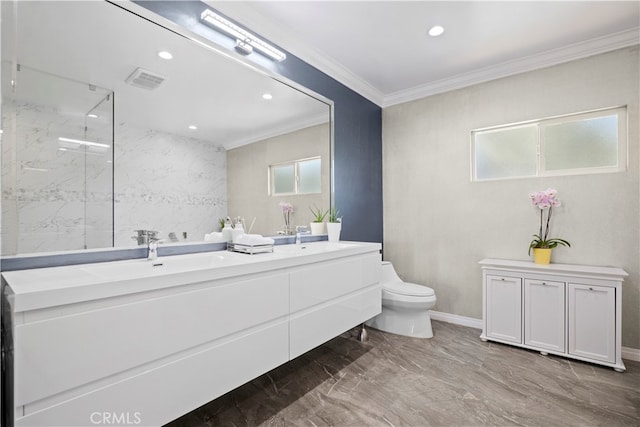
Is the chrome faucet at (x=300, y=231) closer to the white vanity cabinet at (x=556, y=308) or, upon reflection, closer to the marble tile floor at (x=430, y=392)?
the marble tile floor at (x=430, y=392)

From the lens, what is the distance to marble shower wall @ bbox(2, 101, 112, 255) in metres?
1.28

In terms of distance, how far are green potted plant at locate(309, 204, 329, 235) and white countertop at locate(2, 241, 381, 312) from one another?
37.4 inches

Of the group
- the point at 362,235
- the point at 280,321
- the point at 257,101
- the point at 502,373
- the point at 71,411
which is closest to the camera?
the point at 71,411

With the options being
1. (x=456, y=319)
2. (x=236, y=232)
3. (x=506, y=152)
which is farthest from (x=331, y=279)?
(x=506, y=152)

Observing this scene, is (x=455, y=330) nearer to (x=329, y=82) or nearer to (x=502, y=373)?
(x=502, y=373)

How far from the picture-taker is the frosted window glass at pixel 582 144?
2518 millimetres

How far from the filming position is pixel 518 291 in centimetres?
255

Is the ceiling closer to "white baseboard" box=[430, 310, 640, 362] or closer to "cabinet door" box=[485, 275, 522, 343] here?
"cabinet door" box=[485, 275, 522, 343]

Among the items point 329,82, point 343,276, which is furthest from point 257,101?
point 343,276

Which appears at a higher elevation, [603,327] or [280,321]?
[280,321]

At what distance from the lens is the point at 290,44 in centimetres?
240

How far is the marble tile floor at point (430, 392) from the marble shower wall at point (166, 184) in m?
1.06

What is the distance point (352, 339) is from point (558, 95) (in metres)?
2.79

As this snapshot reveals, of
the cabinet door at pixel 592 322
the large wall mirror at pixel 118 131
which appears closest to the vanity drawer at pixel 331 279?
the large wall mirror at pixel 118 131
